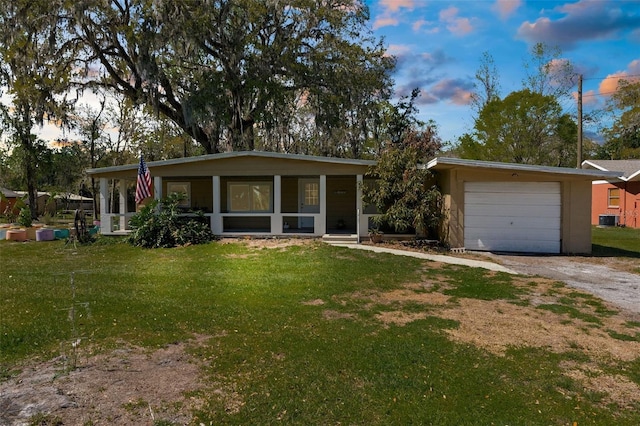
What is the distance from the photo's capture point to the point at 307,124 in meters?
29.1

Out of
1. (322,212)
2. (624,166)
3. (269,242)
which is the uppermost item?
(624,166)

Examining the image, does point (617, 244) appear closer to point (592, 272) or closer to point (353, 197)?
point (592, 272)

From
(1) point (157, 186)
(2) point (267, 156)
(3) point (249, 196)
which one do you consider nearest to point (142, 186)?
(1) point (157, 186)

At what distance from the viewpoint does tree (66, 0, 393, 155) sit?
16281 mm

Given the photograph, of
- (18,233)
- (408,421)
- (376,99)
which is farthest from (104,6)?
(408,421)

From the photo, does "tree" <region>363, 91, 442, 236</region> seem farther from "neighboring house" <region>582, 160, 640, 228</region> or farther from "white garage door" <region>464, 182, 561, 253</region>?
"neighboring house" <region>582, 160, 640, 228</region>

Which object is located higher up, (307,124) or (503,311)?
(307,124)

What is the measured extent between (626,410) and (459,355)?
4.73 ft

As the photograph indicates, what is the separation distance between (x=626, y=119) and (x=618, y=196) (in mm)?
14847

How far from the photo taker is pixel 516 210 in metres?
12.2

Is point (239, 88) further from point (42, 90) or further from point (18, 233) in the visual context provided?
point (18, 233)

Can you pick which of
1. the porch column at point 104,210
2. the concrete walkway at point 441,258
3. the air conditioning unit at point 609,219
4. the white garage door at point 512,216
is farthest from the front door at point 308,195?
the air conditioning unit at point 609,219

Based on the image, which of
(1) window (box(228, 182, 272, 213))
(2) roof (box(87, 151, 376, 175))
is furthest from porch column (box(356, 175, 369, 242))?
(1) window (box(228, 182, 272, 213))

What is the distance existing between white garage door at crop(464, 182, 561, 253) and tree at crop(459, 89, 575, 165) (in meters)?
17.2
